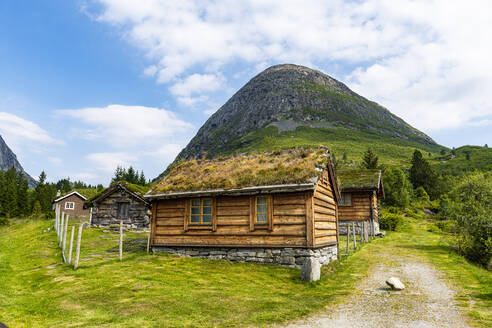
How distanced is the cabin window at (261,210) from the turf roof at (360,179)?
55.2ft

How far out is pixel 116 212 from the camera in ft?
104

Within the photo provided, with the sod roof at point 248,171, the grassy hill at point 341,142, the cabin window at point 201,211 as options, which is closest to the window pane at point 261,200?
the sod roof at point 248,171

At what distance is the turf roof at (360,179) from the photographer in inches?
1114

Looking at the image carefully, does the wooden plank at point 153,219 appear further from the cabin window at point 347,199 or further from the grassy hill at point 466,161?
the grassy hill at point 466,161

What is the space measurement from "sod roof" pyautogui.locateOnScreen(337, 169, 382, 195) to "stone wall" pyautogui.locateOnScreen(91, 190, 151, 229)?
19.5 meters

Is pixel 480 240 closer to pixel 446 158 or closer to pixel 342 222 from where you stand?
pixel 342 222

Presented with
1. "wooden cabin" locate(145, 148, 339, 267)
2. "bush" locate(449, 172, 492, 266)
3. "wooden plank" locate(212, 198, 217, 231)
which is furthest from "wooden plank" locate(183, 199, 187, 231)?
"bush" locate(449, 172, 492, 266)

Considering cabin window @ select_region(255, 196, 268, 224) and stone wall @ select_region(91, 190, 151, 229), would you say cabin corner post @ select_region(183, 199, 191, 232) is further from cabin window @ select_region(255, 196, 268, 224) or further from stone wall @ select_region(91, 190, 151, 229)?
stone wall @ select_region(91, 190, 151, 229)

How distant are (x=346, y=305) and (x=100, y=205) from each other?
1170 inches

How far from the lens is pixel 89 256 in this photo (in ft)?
51.6

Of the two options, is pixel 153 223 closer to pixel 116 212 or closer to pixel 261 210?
pixel 261 210

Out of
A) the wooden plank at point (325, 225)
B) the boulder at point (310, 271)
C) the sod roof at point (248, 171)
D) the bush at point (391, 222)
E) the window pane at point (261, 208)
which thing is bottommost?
the boulder at point (310, 271)

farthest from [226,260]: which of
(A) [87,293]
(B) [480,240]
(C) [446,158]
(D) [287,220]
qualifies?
(C) [446,158]

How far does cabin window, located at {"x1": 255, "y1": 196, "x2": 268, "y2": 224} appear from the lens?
1424 cm
